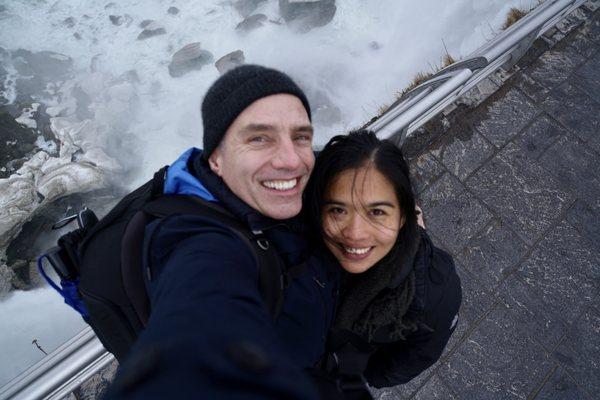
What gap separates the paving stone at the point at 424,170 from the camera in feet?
9.91

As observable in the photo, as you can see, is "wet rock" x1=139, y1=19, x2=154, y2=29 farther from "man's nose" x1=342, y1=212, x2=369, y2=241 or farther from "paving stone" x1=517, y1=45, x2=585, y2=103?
"man's nose" x1=342, y1=212, x2=369, y2=241

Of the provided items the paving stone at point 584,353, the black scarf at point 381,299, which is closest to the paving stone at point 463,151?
the paving stone at point 584,353

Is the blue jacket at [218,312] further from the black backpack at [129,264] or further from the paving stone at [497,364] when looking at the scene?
the paving stone at [497,364]

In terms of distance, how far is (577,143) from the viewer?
3.30 meters

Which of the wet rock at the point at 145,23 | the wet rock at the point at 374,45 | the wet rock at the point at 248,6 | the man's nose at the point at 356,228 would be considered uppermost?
the wet rock at the point at 145,23

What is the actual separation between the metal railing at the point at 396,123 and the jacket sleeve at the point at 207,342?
0.94 metres

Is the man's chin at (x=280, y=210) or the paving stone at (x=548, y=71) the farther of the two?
the paving stone at (x=548, y=71)

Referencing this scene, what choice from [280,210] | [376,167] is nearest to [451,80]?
[376,167]

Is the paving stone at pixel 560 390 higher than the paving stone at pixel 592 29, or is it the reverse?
the paving stone at pixel 592 29

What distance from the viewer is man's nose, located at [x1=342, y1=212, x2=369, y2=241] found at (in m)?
1.44

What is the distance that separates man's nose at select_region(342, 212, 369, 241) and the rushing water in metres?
7.62

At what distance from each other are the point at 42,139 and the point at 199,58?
5.23m

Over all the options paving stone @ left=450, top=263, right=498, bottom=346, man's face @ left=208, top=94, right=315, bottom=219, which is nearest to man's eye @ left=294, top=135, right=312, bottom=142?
man's face @ left=208, top=94, right=315, bottom=219

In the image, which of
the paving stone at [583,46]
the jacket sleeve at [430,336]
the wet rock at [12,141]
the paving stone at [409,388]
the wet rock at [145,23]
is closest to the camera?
the jacket sleeve at [430,336]
